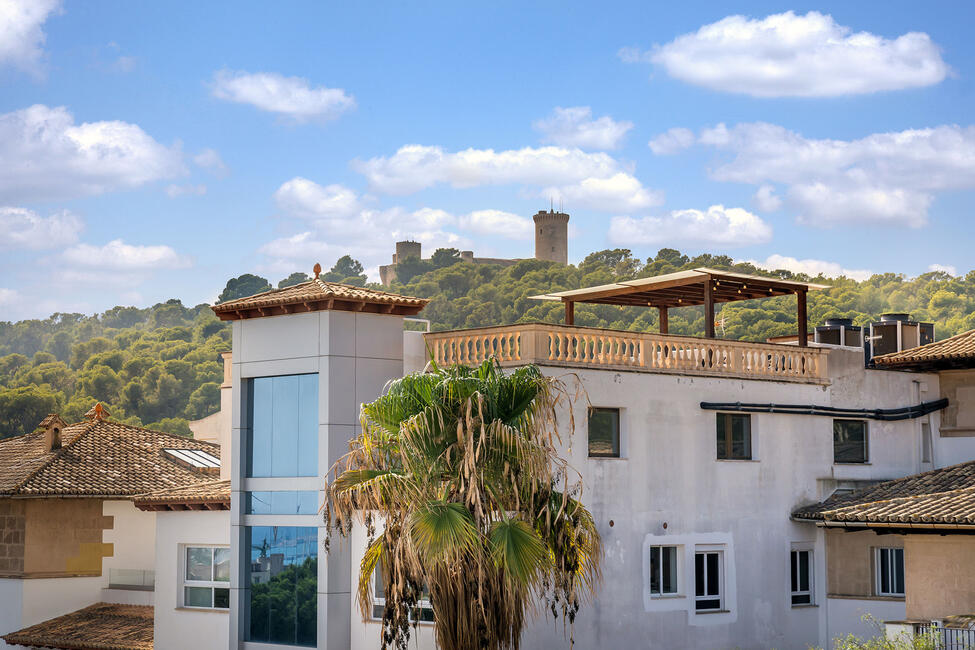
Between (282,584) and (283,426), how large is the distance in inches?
122

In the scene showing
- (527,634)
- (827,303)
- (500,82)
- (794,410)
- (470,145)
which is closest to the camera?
(527,634)

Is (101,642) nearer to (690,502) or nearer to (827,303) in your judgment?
(690,502)

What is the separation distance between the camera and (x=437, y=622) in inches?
730

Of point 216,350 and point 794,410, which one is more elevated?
point 216,350

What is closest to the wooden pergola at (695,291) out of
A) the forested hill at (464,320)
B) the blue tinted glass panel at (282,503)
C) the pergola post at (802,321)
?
the pergola post at (802,321)

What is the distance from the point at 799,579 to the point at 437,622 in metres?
11.3

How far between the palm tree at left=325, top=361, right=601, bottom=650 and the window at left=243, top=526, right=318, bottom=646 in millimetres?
4667

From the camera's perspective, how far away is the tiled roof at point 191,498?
2665 cm

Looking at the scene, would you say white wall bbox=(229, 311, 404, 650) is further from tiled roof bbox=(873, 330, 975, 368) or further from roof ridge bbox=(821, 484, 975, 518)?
tiled roof bbox=(873, 330, 975, 368)

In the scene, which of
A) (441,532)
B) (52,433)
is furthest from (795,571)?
(52,433)

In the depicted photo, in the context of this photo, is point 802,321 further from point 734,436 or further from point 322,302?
point 322,302

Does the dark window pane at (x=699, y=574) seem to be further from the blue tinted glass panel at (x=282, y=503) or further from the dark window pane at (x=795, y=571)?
the blue tinted glass panel at (x=282, y=503)

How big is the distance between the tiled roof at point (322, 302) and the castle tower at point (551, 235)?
117827 mm

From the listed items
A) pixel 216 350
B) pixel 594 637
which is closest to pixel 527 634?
pixel 594 637
